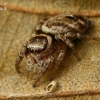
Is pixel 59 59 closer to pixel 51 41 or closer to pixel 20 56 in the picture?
pixel 51 41

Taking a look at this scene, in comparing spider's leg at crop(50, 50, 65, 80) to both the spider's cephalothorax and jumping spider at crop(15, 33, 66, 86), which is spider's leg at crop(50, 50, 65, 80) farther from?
the spider's cephalothorax

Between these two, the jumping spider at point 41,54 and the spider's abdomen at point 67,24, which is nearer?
the jumping spider at point 41,54

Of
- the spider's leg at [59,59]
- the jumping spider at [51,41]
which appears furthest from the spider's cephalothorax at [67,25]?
the spider's leg at [59,59]

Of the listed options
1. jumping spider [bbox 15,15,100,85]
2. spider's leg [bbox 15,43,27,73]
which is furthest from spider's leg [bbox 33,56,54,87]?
spider's leg [bbox 15,43,27,73]

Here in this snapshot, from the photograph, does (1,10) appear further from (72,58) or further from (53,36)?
(72,58)

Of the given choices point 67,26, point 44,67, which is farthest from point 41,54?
point 67,26

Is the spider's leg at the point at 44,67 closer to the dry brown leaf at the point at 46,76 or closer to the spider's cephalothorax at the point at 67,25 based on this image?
the dry brown leaf at the point at 46,76

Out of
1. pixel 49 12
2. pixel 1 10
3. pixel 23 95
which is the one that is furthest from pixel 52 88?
pixel 1 10
